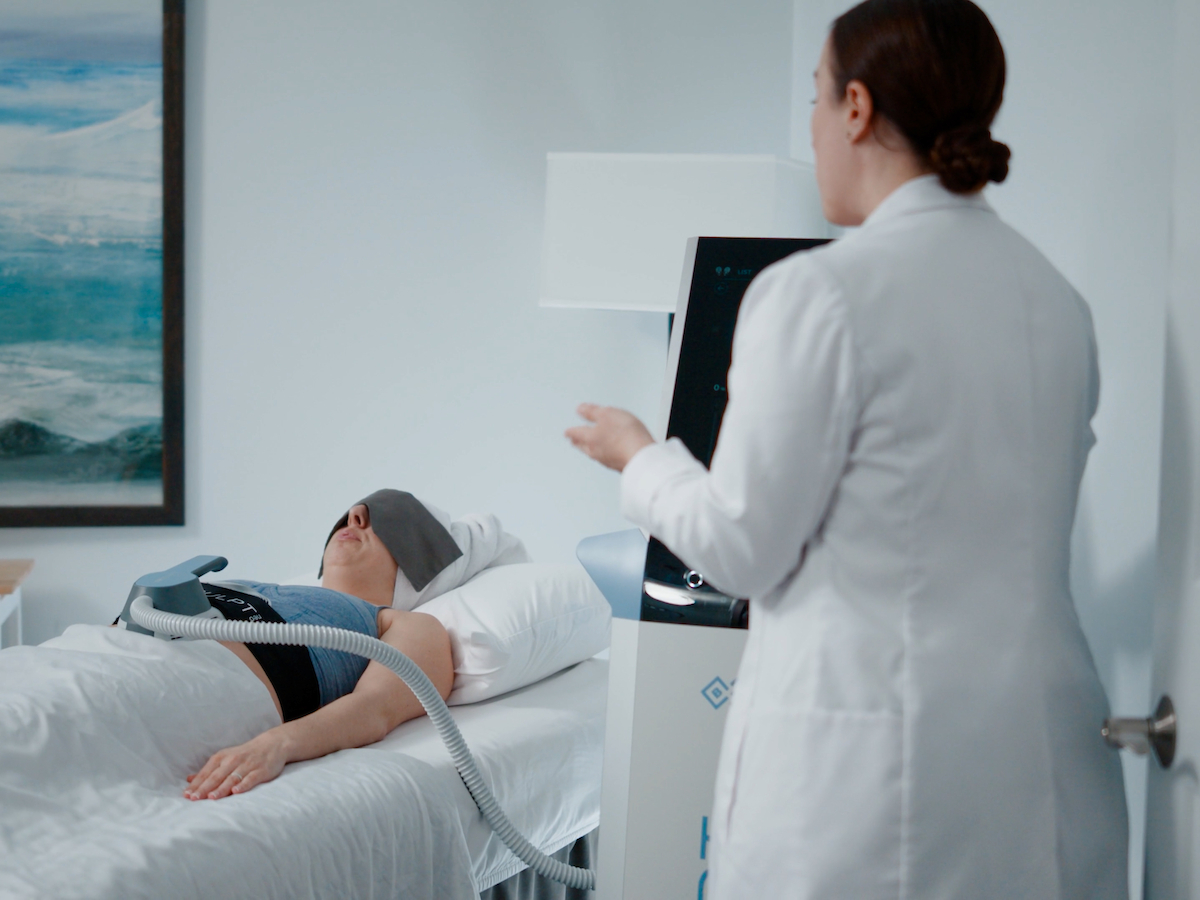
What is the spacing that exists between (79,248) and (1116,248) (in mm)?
2332

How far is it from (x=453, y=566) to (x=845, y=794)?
54.9 inches

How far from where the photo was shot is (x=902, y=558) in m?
0.69

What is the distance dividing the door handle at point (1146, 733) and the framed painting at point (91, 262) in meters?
2.32

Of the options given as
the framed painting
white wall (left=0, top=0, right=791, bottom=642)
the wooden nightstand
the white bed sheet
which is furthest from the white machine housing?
the framed painting

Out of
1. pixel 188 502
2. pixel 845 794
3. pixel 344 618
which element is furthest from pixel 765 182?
pixel 188 502

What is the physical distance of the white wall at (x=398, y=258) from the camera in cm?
255

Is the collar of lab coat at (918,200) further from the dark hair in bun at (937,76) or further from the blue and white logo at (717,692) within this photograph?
the blue and white logo at (717,692)

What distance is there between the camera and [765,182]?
1.91m

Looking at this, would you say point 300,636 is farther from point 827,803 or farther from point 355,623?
point 827,803

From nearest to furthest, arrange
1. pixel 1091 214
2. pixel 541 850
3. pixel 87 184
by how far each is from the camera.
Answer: pixel 1091 214 → pixel 541 850 → pixel 87 184

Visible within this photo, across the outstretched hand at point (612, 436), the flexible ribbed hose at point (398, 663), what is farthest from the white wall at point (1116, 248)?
the flexible ribbed hose at point (398, 663)

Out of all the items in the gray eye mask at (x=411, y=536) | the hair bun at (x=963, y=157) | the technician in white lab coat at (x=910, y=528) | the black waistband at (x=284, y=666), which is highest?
the hair bun at (x=963, y=157)

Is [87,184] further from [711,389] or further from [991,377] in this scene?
[991,377]

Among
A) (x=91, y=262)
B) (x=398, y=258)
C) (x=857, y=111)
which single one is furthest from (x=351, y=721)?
(x=91, y=262)
